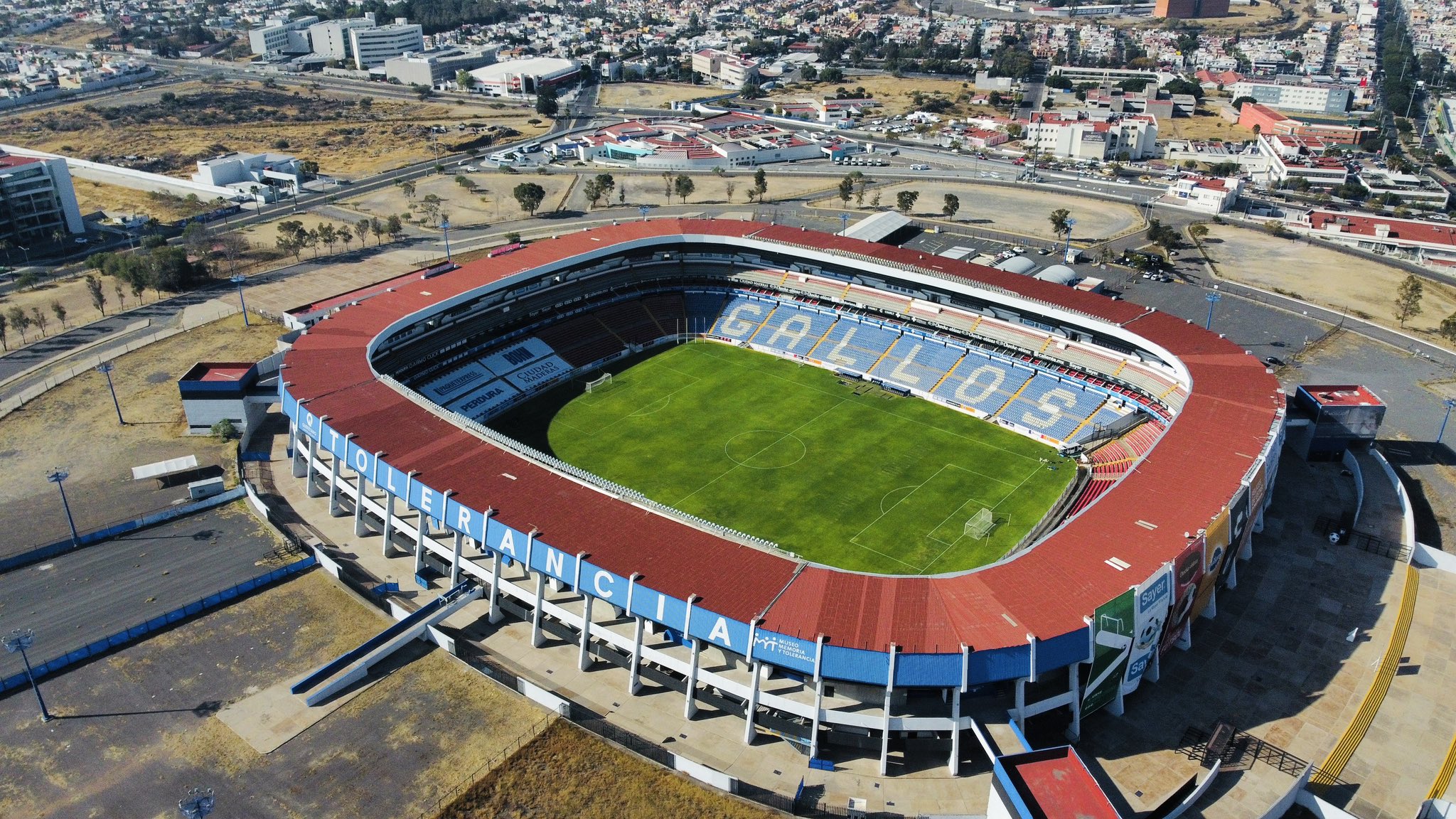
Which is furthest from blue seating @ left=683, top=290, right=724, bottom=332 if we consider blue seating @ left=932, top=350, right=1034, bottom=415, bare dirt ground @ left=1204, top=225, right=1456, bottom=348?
bare dirt ground @ left=1204, top=225, right=1456, bottom=348

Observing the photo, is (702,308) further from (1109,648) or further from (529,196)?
(1109,648)

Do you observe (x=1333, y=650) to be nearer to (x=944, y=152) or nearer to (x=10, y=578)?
(x=10, y=578)

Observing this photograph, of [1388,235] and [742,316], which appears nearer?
[742,316]

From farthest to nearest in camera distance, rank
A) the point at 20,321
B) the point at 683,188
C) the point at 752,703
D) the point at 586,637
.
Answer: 1. the point at 683,188
2. the point at 20,321
3. the point at 586,637
4. the point at 752,703

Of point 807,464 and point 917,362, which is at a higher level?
point 917,362

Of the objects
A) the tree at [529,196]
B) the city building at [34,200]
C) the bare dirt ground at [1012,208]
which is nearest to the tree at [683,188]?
the bare dirt ground at [1012,208]

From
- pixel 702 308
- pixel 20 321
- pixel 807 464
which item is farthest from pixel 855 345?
pixel 20 321

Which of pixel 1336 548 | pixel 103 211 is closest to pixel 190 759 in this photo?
pixel 1336 548
